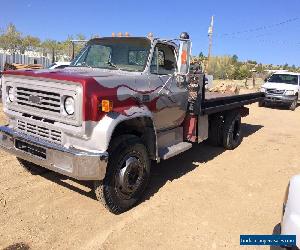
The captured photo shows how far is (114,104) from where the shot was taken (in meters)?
4.47

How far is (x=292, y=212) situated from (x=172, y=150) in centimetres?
303

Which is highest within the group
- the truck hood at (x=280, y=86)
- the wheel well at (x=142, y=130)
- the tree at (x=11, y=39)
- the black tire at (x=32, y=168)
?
the tree at (x=11, y=39)

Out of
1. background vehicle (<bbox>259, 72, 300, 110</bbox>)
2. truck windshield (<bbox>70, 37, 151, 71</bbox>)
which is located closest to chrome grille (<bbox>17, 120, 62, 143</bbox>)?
truck windshield (<bbox>70, 37, 151, 71</bbox>)

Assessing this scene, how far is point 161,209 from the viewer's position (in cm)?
489

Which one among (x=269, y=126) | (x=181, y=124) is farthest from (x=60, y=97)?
(x=269, y=126)

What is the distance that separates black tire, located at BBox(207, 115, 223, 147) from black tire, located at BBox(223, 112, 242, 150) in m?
0.11

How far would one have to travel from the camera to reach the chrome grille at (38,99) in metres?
4.39

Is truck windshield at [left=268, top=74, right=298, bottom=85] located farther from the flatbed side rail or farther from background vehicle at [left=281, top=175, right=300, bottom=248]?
background vehicle at [left=281, top=175, right=300, bottom=248]

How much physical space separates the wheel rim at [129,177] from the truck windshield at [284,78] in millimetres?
16122

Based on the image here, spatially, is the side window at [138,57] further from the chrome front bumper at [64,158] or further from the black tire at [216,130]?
the black tire at [216,130]

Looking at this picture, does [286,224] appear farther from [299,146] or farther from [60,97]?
[299,146]

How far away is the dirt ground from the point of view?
408cm

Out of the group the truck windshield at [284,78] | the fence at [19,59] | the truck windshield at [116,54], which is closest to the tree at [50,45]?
the fence at [19,59]

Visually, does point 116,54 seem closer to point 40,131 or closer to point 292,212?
point 40,131
